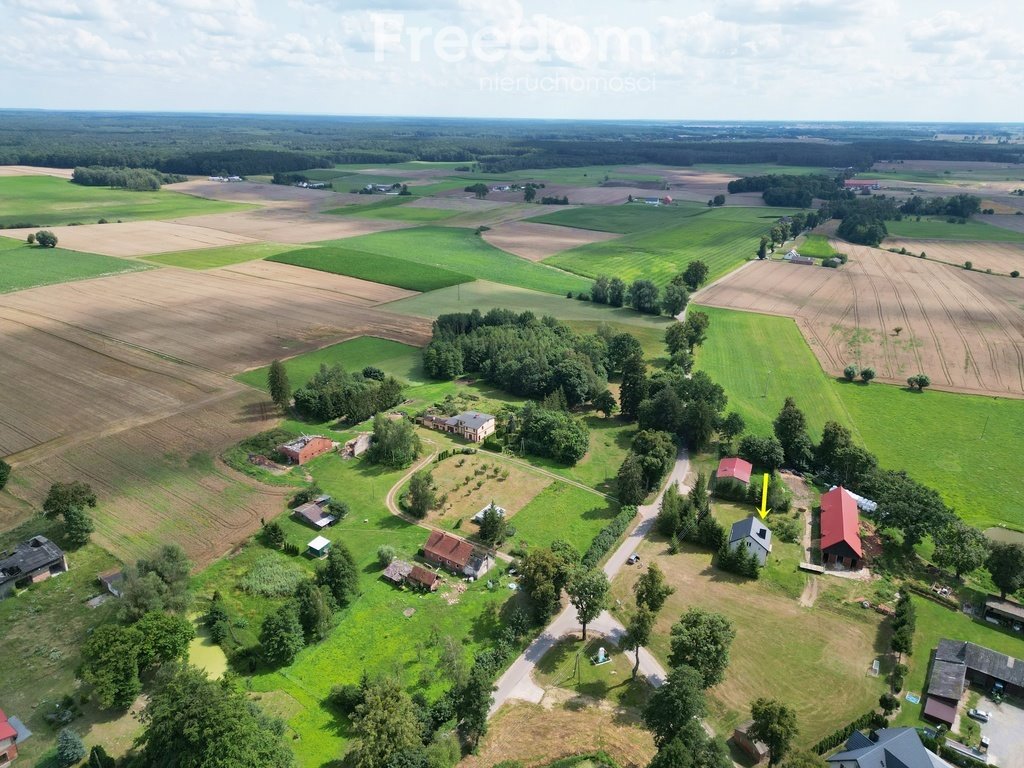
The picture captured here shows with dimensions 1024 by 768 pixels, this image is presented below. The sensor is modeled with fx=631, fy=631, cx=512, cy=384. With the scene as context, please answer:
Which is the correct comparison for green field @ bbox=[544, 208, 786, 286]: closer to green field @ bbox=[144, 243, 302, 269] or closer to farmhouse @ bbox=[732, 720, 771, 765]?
green field @ bbox=[144, 243, 302, 269]

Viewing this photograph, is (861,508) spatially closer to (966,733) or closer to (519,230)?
(966,733)

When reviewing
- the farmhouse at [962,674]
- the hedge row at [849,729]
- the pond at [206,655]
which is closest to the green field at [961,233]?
the farmhouse at [962,674]

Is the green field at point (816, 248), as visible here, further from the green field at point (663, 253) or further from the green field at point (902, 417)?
the green field at point (902, 417)

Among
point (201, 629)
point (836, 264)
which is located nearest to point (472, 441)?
point (201, 629)

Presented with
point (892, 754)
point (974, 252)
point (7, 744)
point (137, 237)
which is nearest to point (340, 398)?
point (7, 744)

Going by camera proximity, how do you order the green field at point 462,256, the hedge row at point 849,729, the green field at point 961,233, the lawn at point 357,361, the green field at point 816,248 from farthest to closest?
the green field at point 961,233, the green field at point 816,248, the green field at point 462,256, the lawn at point 357,361, the hedge row at point 849,729

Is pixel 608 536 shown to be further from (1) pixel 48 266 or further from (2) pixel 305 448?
(1) pixel 48 266
